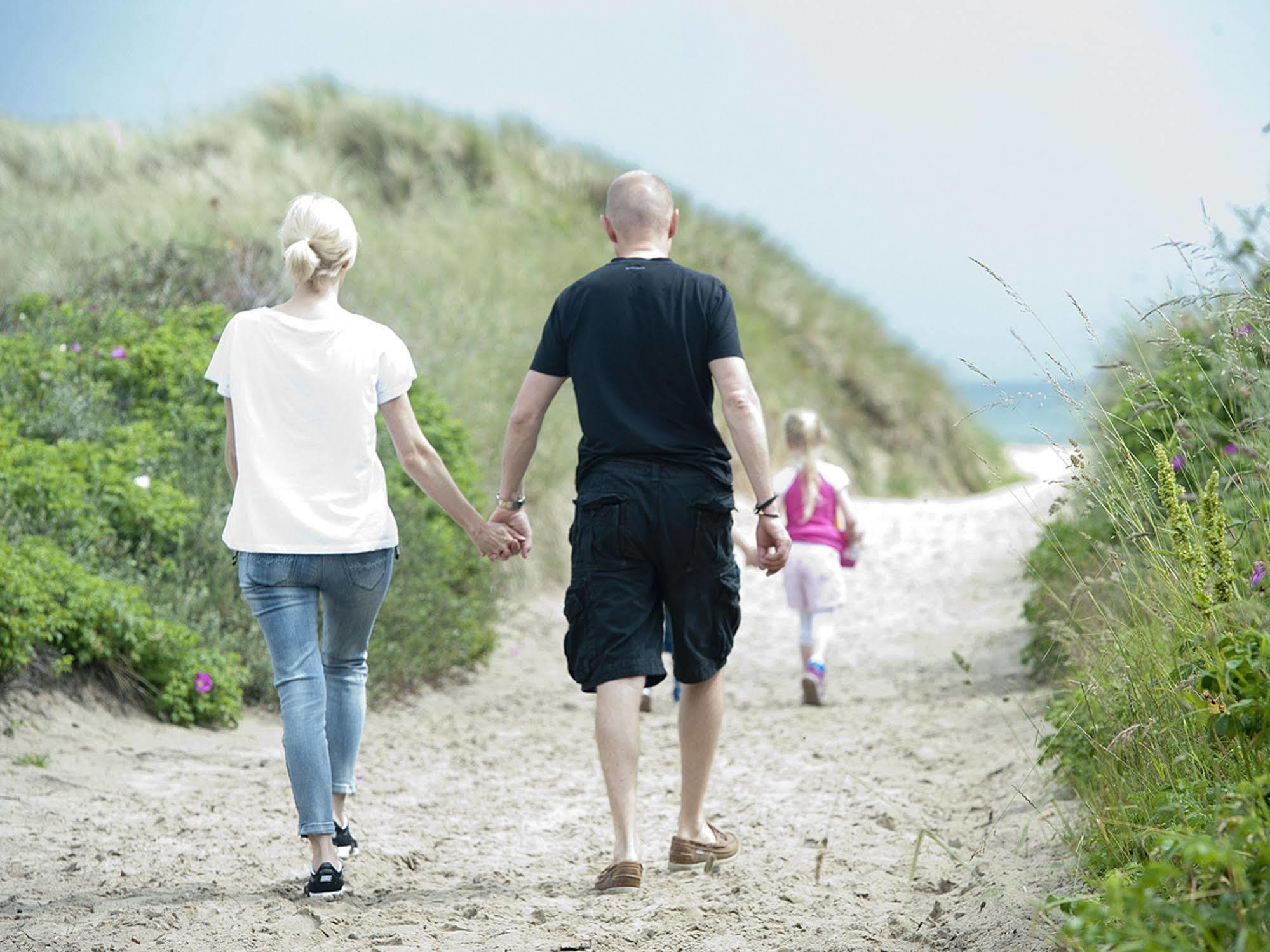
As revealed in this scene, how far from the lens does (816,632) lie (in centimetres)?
727

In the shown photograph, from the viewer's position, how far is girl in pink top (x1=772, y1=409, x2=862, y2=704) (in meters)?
7.20

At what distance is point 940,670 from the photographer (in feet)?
26.7

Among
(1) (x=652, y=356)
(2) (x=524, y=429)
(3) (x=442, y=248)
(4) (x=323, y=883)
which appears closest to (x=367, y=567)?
(2) (x=524, y=429)

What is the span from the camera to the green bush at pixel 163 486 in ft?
20.3

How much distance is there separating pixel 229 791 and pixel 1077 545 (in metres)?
4.18

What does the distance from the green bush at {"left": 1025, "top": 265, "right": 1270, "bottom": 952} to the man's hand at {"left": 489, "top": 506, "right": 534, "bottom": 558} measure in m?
1.77

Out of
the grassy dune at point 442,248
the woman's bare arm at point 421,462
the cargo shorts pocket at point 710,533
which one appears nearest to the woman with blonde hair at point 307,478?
the woman's bare arm at point 421,462

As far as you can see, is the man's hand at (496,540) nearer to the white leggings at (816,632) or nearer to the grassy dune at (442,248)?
the white leggings at (816,632)

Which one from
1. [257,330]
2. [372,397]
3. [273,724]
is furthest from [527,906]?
[273,724]

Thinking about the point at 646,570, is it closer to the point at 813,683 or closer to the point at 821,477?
the point at 813,683

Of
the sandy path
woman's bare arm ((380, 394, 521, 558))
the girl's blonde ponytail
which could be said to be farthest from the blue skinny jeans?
the girl's blonde ponytail

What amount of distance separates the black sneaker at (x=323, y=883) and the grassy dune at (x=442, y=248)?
19.1 ft

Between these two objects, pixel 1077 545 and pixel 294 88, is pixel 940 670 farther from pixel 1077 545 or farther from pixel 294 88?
pixel 294 88

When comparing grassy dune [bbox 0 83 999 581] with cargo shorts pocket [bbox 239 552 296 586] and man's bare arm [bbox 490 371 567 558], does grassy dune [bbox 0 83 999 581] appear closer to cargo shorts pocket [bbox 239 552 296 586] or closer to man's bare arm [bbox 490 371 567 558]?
man's bare arm [bbox 490 371 567 558]
